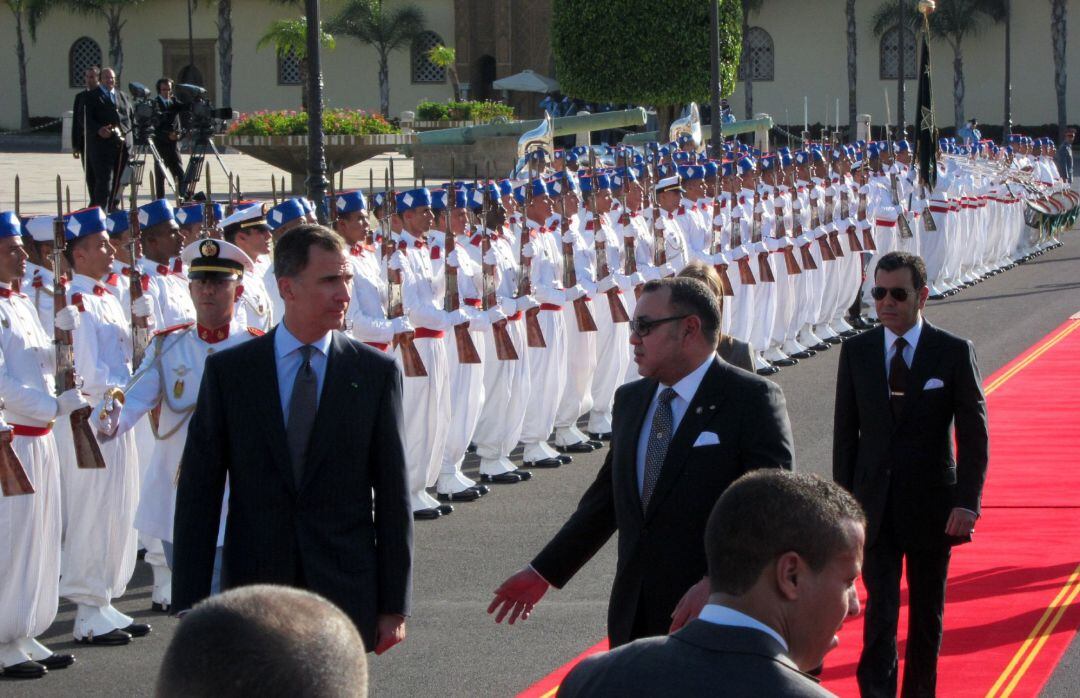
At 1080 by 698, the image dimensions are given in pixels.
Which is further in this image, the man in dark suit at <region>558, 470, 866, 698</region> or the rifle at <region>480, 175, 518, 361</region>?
the rifle at <region>480, 175, 518, 361</region>

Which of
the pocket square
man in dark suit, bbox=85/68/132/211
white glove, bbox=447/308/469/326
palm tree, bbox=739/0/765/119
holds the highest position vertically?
palm tree, bbox=739/0/765/119

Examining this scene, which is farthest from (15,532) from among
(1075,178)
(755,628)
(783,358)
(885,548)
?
(1075,178)

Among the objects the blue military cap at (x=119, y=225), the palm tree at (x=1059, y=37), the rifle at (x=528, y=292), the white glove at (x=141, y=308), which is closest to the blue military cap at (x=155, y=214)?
the blue military cap at (x=119, y=225)

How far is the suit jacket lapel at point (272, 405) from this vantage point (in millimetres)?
4609

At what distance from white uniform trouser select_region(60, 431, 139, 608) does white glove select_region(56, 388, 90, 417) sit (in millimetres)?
368

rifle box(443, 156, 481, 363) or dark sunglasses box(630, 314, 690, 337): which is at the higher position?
dark sunglasses box(630, 314, 690, 337)

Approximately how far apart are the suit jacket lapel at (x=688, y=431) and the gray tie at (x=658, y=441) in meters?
0.02

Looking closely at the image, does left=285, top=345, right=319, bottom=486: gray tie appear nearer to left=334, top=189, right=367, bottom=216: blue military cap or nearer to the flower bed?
left=334, top=189, right=367, bottom=216: blue military cap

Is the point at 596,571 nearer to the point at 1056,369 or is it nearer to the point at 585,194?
the point at 585,194

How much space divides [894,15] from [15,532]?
168ft

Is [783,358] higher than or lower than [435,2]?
lower

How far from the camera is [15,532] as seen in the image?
702 centimetres

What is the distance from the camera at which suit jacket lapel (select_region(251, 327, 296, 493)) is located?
4.61 m

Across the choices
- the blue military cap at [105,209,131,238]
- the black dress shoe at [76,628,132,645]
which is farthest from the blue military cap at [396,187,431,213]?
the black dress shoe at [76,628,132,645]
